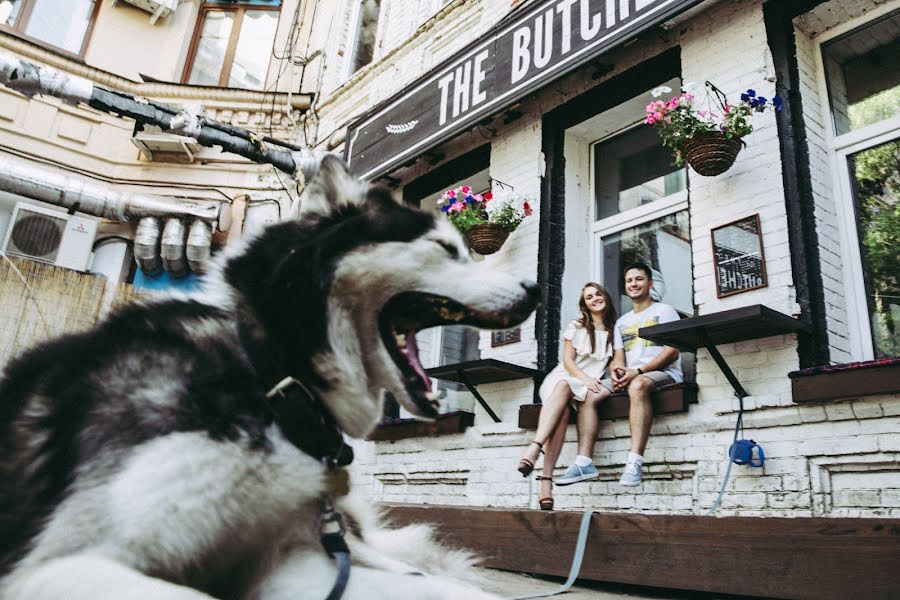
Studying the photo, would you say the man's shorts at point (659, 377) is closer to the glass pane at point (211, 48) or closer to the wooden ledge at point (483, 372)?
the wooden ledge at point (483, 372)

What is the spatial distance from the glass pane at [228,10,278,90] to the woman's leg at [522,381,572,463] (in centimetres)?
999

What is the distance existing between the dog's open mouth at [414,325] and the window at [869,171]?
10.9 ft

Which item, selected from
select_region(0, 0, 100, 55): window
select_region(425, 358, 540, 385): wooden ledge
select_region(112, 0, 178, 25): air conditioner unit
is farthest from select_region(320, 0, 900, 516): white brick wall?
select_region(0, 0, 100, 55): window

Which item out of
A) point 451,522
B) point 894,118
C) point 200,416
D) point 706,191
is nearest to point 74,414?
point 200,416

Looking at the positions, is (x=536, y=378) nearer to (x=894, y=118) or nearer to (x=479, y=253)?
(x=479, y=253)

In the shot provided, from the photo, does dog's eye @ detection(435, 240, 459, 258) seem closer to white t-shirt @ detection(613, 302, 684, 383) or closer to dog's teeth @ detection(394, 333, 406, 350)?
dog's teeth @ detection(394, 333, 406, 350)

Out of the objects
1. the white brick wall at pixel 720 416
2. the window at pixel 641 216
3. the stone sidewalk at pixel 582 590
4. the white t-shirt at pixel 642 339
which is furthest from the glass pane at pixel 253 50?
the stone sidewalk at pixel 582 590

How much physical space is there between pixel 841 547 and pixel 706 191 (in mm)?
2708

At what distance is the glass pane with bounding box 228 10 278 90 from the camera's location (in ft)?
41.0

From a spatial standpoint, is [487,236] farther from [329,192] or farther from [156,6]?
[156,6]

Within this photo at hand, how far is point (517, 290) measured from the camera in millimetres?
1943

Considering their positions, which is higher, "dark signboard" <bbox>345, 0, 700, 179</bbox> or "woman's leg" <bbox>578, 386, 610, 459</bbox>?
"dark signboard" <bbox>345, 0, 700, 179</bbox>

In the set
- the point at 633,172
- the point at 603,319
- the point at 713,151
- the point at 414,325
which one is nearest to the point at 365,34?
the point at 633,172

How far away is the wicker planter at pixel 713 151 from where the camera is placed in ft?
14.2
